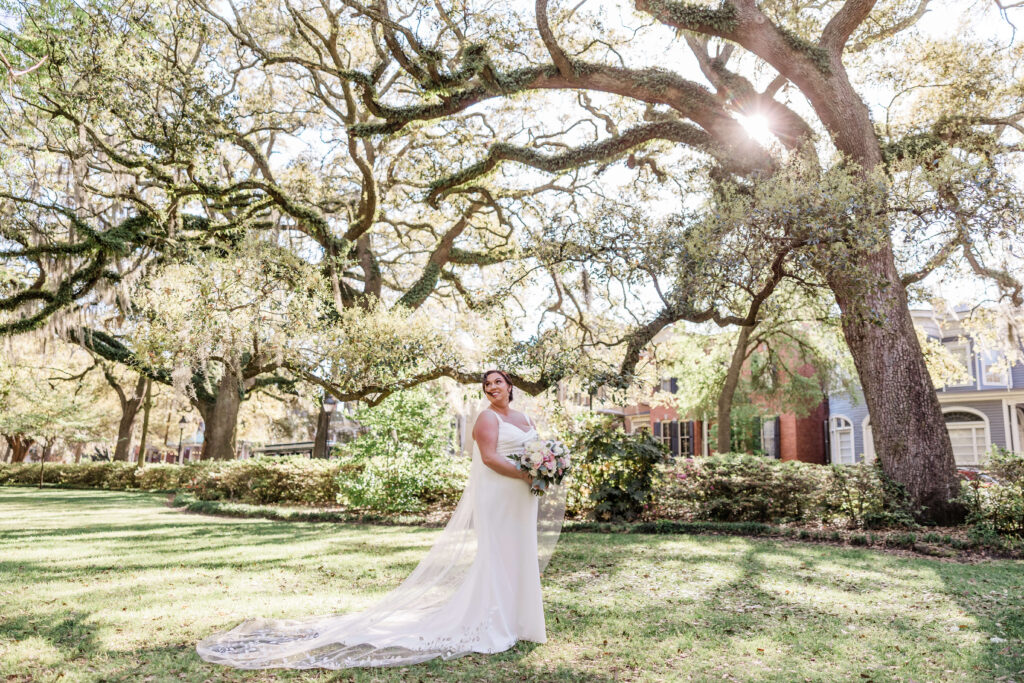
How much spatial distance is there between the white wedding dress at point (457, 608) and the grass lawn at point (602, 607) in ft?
0.61

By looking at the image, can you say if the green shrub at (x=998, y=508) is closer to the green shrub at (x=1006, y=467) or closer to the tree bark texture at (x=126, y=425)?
the green shrub at (x=1006, y=467)

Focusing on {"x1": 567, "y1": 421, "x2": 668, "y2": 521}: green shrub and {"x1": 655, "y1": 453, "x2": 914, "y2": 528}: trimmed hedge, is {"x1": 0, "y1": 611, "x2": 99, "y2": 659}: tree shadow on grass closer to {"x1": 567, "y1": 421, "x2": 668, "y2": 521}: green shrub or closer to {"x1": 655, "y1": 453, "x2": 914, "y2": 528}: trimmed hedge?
{"x1": 567, "y1": 421, "x2": 668, "y2": 521}: green shrub

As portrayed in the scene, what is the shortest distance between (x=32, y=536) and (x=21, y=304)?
4044 millimetres

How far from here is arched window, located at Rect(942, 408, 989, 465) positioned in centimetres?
2367

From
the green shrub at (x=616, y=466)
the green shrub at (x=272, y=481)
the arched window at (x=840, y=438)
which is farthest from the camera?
the arched window at (x=840, y=438)

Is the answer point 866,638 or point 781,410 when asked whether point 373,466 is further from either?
point 781,410

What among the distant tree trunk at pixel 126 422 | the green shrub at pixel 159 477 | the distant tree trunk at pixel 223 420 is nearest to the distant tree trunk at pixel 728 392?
the distant tree trunk at pixel 223 420

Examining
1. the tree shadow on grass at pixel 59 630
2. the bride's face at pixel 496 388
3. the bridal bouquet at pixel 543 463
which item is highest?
the bride's face at pixel 496 388

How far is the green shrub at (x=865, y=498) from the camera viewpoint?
Result: 10.4m

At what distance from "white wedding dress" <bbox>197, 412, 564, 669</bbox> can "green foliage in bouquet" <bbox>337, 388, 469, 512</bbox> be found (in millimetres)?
8574

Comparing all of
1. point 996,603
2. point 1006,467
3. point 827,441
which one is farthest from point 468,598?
point 827,441

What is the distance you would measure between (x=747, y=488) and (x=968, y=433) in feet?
56.4

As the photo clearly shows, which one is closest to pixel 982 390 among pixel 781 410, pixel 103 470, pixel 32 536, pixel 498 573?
pixel 781 410

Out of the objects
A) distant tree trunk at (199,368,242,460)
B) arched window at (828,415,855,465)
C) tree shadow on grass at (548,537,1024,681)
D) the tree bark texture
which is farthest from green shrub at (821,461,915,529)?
A: the tree bark texture
